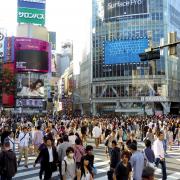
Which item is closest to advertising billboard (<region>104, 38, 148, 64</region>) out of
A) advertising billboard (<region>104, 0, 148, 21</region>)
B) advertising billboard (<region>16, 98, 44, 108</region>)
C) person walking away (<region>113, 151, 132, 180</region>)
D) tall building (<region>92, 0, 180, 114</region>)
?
tall building (<region>92, 0, 180, 114</region>)

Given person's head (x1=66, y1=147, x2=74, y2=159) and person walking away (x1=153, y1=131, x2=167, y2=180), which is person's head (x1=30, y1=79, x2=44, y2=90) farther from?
person's head (x1=66, y1=147, x2=74, y2=159)

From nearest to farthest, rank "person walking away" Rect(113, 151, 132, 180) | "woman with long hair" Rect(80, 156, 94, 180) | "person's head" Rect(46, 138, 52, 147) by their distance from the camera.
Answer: "person walking away" Rect(113, 151, 132, 180) → "woman with long hair" Rect(80, 156, 94, 180) → "person's head" Rect(46, 138, 52, 147)

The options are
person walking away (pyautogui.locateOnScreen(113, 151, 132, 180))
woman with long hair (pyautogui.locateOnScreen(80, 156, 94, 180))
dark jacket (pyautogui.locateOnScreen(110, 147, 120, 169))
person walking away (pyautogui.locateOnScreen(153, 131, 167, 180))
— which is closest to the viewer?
person walking away (pyautogui.locateOnScreen(113, 151, 132, 180))

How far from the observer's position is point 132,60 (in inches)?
3115

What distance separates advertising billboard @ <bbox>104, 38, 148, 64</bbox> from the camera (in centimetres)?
7769

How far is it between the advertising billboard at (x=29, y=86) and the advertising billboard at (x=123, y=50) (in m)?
15.8

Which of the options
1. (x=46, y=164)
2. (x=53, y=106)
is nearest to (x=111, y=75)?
(x=53, y=106)

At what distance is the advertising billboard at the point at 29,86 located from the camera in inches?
3356

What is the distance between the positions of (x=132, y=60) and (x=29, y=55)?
21638 mm

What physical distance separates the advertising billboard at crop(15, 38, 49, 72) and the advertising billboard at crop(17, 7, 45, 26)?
10703 millimetres

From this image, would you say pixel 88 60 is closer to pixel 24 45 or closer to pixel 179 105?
pixel 24 45

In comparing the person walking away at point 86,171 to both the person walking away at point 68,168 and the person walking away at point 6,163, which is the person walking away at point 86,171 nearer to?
the person walking away at point 68,168

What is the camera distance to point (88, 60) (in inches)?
3652

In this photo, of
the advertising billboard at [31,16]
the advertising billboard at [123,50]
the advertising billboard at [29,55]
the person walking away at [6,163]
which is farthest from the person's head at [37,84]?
the person walking away at [6,163]
